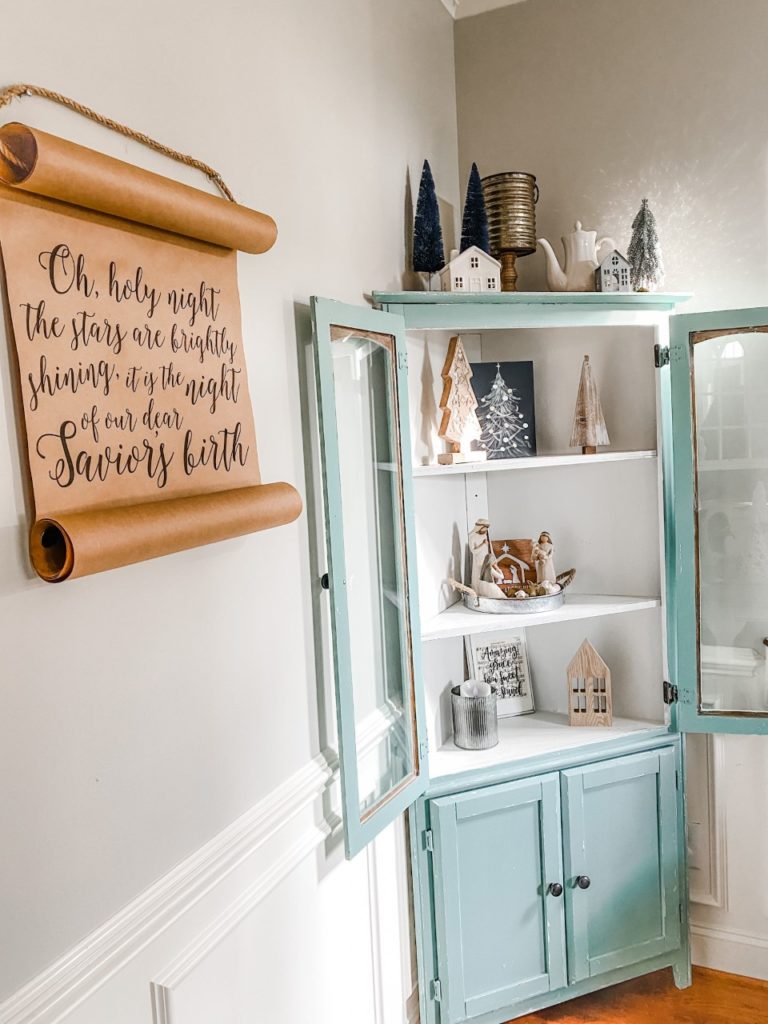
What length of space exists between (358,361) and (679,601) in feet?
3.42

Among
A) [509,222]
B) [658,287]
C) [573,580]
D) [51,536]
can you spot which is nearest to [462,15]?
[509,222]

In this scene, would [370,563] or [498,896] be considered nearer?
[370,563]

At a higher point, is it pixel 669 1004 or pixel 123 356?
pixel 123 356

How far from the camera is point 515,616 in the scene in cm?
214

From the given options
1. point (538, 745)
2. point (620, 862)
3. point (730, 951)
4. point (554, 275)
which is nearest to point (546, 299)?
point (554, 275)

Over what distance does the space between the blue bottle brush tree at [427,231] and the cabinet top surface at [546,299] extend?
0.14 m

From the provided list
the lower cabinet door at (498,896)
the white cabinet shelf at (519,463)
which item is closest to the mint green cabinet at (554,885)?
the lower cabinet door at (498,896)

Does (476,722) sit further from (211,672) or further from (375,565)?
(211,672)

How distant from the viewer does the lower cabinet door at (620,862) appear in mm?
2158

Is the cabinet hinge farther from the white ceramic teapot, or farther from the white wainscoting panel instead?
the white ceramic teapot

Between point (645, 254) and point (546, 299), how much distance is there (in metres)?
0.30

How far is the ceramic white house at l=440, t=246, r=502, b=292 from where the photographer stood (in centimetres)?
205

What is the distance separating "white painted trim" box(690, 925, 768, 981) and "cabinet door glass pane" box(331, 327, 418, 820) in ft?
3.83

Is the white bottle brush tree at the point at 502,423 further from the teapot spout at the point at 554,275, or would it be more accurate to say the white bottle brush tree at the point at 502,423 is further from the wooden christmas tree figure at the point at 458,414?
the teapot spout at the point at 554,275
